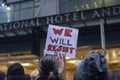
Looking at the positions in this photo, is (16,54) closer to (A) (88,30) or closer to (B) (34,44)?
(B) (34,44)

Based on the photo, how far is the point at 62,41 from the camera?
27.3 feet

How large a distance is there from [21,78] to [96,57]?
50.8 inches

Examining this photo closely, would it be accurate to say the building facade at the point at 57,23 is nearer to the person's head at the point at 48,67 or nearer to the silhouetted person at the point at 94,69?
the person's head at the point at 48,67

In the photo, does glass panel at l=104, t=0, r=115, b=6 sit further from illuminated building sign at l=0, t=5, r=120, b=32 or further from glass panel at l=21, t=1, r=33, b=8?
glass panel at l=21, t=1, r=33, b=8

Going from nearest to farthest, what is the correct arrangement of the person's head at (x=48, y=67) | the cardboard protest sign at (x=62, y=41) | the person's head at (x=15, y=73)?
the person's head at (x=48, y=67) < the person's head at (x=15, y=73) < the cardboard protest sign at (x=62, y=41)

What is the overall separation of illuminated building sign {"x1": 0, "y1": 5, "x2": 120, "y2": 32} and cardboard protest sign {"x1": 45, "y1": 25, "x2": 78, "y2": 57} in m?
6.37

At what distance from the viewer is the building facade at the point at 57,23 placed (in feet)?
48.7

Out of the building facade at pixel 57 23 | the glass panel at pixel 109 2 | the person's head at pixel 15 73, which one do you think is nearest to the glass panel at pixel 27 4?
the building facade at pixel 57 23

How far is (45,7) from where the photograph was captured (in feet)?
59.1

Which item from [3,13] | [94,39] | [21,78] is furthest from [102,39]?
[21,78]

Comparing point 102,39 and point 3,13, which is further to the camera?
point 3,13

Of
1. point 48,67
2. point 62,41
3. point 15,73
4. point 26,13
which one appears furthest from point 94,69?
point 26,13

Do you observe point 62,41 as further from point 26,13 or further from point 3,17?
point 3,17

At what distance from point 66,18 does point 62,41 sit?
726 cm
